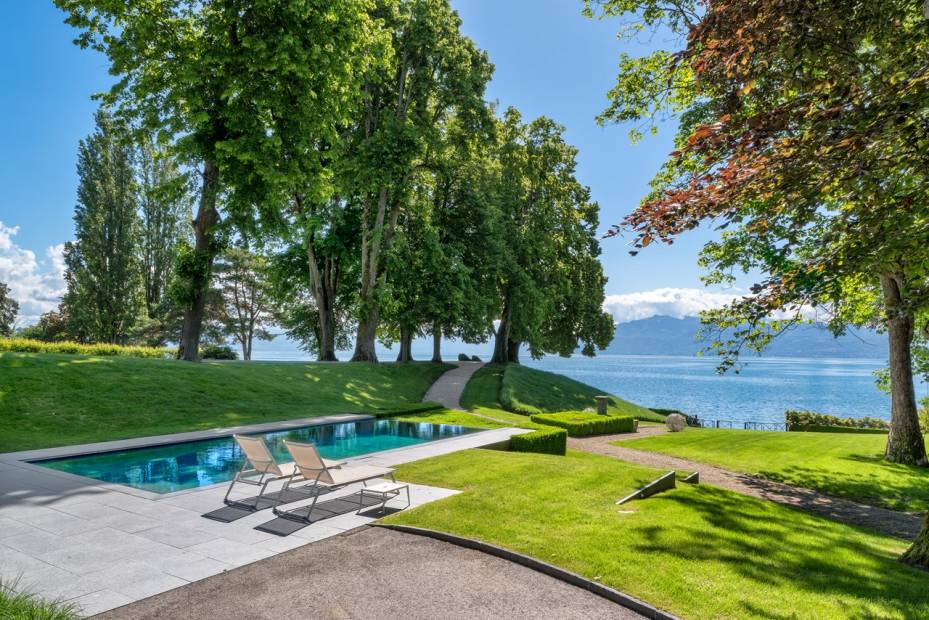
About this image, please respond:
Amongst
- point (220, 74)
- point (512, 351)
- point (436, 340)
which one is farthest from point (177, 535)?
point (512, 351)

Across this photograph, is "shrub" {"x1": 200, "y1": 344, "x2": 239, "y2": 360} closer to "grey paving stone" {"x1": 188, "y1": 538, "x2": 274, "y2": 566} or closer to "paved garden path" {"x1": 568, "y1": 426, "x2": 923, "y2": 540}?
"paved garden path" {"x1": 568, "y1": 426, "x2": 923, "y2": 540}

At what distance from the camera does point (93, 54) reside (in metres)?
19.5

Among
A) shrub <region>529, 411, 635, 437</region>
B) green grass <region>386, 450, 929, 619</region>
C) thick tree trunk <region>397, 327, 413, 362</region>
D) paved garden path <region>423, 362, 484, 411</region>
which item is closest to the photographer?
green grass <region>386, 450, 929, 619</region>

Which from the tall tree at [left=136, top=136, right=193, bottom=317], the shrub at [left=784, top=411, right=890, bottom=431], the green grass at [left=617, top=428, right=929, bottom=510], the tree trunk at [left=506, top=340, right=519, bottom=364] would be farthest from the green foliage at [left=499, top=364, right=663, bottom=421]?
the tall tree at [left=136, top=136, right=193, bottom=317]

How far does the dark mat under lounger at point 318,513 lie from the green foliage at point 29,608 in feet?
8.17

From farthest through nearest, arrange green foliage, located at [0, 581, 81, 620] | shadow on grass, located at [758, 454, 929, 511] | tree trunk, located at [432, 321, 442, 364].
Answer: tree trunk, located at [432, 321, 442, 364] < shadow on grass, located at [758, 454, 929, 511] < green foliage, located at [0, 581, 81, 620]

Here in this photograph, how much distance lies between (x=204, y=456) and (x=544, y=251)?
28.9m

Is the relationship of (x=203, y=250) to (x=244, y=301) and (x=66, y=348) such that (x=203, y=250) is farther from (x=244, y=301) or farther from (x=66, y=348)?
(x=244, y=301)

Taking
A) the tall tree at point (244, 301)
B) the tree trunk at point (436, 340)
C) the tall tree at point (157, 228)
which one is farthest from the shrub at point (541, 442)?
the tall tree at point (244, 301)

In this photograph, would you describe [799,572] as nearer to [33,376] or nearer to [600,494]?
[600,494]

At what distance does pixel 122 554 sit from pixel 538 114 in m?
40.0

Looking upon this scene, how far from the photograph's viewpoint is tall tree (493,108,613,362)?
37.2m

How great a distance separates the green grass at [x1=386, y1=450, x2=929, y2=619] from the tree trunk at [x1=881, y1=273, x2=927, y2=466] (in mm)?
10822

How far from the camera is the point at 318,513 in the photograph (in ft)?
25.5
